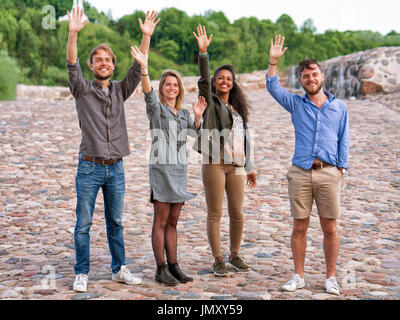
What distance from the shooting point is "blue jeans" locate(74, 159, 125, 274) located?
13.5 ft

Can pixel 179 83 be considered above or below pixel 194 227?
above

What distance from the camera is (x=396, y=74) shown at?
1725 centimetres

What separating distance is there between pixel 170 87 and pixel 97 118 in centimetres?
72

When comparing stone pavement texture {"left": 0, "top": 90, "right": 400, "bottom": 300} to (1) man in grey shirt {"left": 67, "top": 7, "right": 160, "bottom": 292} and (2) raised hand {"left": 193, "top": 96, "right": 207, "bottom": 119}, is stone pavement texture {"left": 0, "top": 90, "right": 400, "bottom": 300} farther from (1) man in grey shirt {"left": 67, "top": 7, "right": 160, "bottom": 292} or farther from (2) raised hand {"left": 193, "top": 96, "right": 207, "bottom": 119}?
(2) raised hand {"left": 193, "top": 96, "right": 207, "bottom": 119}

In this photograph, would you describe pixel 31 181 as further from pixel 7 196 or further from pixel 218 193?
pixel 218 193

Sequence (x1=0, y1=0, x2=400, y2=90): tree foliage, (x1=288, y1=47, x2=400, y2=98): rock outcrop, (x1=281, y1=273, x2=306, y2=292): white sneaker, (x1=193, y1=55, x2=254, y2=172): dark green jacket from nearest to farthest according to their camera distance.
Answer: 1. (x1=281, y1=273, x2=306, y2=292): white sneaker
2. (x1=193, y1=55, x2=254, y2=172): dark green jacket
3. (x1=288, y1=47, x2=400, y2=98): rock outcrop
4. (x1=0, y1=0, x2=400, y2=90): tree foliage

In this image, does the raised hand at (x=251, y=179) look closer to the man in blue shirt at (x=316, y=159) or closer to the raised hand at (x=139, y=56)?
the man in blue shirt at (x=316, y=159)

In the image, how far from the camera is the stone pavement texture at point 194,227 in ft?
14.1

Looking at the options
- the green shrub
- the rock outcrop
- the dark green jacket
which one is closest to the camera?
the dark green jacket

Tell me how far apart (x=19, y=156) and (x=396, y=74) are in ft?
42.7

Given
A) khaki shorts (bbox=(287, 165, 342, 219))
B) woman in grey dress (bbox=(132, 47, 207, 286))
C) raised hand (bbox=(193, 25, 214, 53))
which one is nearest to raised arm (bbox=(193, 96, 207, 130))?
woman in grey dress (bbox=(132, 47, 207, 286))

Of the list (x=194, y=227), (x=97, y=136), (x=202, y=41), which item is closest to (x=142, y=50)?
(x=202, y=41)

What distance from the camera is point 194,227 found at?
6.54 metres

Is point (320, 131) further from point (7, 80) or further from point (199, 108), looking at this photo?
point (7, 80)
